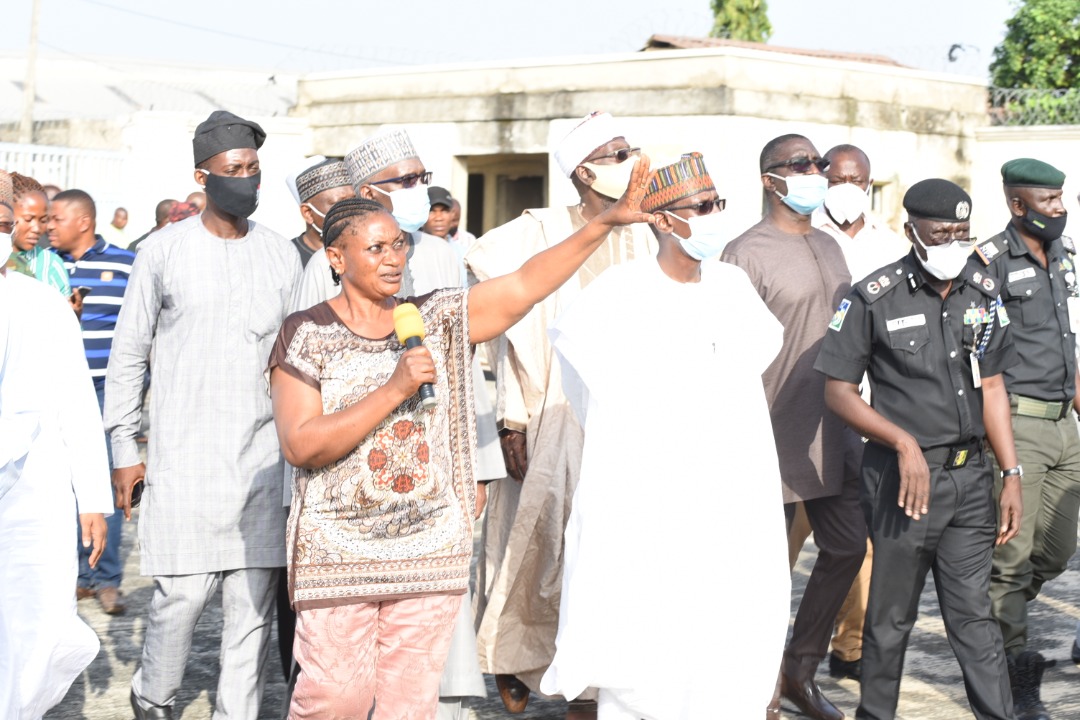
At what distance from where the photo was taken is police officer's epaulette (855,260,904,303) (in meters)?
5.10

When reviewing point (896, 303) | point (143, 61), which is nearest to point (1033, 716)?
point (896, 303)

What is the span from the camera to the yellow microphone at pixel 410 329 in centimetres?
378

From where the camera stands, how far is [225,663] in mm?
5219

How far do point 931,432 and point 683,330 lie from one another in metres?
1.10

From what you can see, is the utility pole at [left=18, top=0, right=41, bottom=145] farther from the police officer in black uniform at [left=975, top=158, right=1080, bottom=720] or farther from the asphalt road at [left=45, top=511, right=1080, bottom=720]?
the police officer in black uniform at [left=975, top=158, right=1080, bottom=720]

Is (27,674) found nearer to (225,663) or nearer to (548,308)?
(225,663)

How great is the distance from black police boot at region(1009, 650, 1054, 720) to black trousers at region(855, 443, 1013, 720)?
0.70m

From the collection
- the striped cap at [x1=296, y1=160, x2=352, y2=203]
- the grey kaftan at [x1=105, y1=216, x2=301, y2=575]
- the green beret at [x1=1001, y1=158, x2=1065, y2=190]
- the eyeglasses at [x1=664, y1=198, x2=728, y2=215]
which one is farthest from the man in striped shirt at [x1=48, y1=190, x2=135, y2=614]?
the green beret at [x1=1001, y1=158, x2=1065, y2=190]

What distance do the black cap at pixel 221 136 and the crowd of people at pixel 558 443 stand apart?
13mm

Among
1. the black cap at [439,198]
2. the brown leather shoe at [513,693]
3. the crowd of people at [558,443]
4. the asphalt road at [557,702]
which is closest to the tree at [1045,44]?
the black cap at [439,198]

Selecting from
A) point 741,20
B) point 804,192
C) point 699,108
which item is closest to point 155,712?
point 804,192

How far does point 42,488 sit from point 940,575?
10.1ft

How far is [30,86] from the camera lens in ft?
93.7

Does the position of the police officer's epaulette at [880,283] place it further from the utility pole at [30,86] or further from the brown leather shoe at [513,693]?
the utility pole at [30,86]
